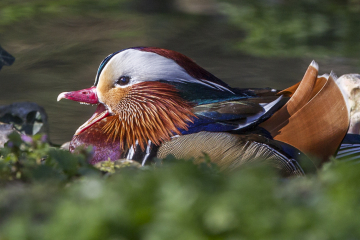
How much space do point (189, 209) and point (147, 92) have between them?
1.57m

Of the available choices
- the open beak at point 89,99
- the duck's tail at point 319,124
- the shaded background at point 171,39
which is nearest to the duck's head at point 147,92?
the open beak at point 89,99

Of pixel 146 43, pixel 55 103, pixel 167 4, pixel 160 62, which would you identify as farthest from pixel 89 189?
pixel 167 4

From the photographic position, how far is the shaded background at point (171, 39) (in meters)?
4.99

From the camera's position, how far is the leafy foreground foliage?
0.79 metres

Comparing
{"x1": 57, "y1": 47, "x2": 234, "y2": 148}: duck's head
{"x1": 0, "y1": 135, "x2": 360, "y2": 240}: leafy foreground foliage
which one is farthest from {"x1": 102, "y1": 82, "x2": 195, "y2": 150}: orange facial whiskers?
{"x1": 0, "y1": 135, "x2": 360, "y2": 240}: leafy foreground foliage

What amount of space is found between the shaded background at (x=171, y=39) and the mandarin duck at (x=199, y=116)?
172cm

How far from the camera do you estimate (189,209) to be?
2.62 ft

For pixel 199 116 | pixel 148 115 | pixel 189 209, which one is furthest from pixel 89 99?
pixel 189 209

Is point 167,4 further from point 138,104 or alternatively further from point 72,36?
point 138,104

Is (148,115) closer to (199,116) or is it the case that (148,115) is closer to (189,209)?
(199,116)

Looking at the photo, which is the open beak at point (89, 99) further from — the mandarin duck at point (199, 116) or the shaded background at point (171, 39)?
the shaded background at point (171, 39)

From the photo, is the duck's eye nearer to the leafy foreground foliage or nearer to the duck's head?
the duck's head

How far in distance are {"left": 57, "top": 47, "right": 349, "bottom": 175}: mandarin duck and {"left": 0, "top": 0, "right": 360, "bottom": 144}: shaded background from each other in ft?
5.66

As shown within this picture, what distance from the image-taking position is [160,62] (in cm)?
224
